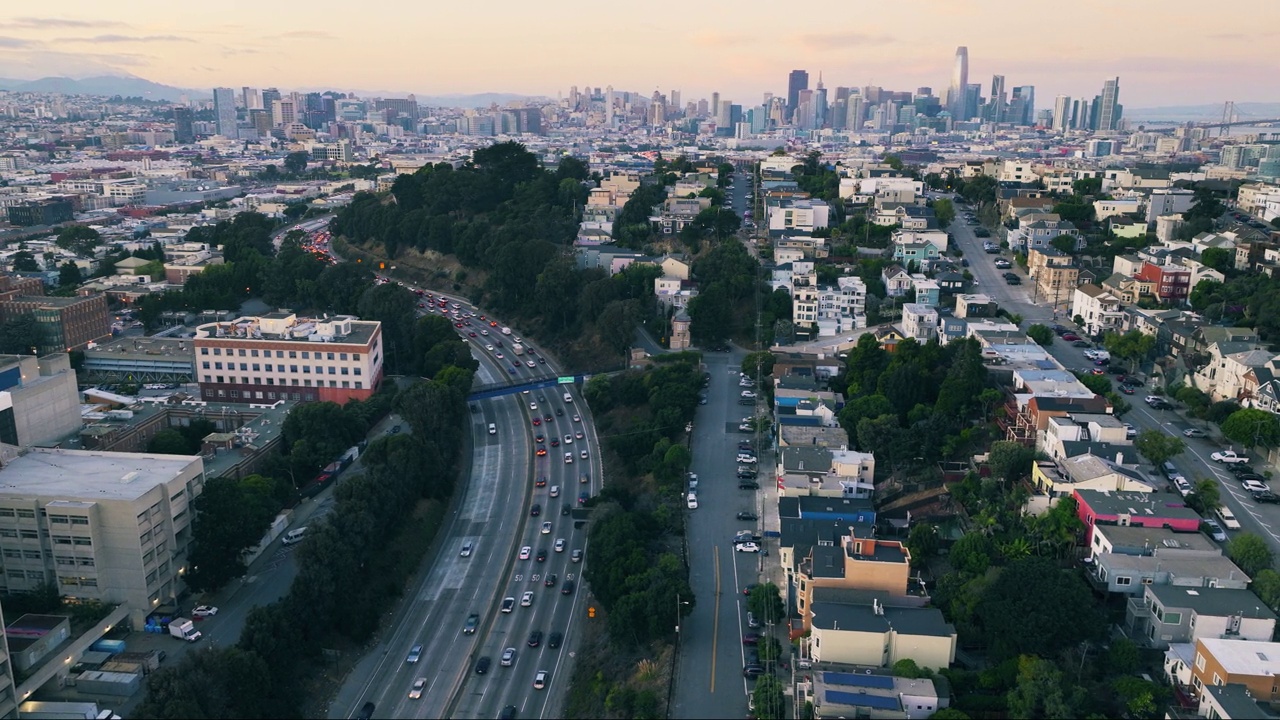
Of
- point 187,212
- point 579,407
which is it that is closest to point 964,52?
point 187,212

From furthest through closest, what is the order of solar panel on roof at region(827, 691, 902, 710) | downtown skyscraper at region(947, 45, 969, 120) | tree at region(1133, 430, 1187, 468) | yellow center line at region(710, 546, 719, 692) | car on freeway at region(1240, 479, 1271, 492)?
downtown skyscraper at region(947, 45, 969, 120), tree at region(1133, 430, 1187, 468), car on freeway at region(1240, 479, 1271, 492), yellow center line at region(710, 546, 719, 692), solar panel on roof at region(827, 691, 902, 710)

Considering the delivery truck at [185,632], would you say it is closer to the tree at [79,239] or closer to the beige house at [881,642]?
the beige house at [881,642]

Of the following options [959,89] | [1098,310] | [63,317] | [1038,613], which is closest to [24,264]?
[63,317]

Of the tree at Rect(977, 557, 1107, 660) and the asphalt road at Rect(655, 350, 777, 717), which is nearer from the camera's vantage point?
the tree at Rect(977, 557, 1107, 660)

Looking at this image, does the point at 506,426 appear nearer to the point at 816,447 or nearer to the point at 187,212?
the point at 816,447

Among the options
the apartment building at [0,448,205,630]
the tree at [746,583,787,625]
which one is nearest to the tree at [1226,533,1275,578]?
the tree at [746,583,787,625]

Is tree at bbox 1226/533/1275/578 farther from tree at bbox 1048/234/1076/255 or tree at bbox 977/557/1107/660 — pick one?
tree at bbox 1048/234/1076/255

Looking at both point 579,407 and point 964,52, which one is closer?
point 579,407
